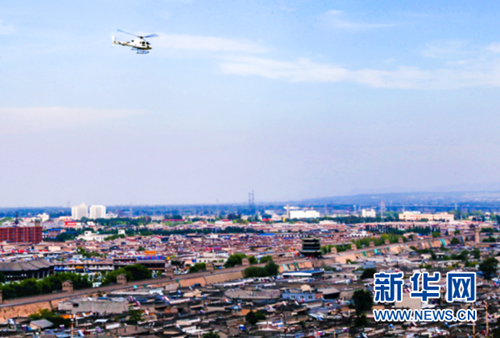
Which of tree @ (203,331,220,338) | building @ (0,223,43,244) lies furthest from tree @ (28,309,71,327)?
building @ (0,223,43,244)

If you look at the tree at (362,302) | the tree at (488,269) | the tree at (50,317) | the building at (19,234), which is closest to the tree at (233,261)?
the tree at (488,269)

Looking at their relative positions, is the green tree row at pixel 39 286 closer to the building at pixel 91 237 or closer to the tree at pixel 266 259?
the tree at pixel 266 259

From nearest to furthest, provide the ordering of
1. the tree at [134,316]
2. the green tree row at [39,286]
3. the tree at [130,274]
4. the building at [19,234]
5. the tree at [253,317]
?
1. the tree at [134,316]
2. the tree at [253,317]
3. the green tree row at [39,286]
4. the tree at [130,274]
5. the building at [19,234]

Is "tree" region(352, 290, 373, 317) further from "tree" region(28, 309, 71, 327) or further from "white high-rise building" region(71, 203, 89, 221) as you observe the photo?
"white high-rise building" region(71, 203, 89, 221)

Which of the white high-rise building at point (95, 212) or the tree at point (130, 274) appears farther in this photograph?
the white high-rise building at point (95, 212)

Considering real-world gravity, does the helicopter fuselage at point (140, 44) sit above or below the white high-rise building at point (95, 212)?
above

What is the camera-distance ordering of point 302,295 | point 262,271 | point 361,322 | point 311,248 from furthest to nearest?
point 311,248
point 262,271
point 302,295
point 361,322

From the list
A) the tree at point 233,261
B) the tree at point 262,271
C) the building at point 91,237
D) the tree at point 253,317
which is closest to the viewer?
the tree at point 253,317

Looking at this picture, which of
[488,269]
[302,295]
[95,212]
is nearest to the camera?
[302,295]

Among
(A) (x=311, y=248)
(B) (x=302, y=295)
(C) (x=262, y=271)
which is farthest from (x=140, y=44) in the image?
(A) (x=311, y=248)

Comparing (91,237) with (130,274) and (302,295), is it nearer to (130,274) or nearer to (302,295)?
(130,274)
